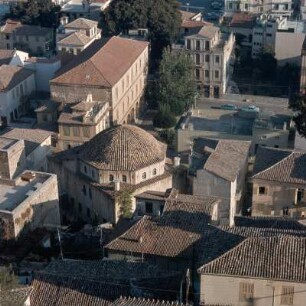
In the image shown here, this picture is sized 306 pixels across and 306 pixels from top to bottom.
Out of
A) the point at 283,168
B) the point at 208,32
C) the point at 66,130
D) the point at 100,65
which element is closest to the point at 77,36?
the point at 208,32

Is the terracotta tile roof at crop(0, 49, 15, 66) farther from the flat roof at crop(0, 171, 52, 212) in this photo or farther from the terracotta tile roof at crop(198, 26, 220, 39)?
the flat roof at crop(0, 171, 52, 212)

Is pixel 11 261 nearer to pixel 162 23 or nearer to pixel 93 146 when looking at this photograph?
pixel 93 146

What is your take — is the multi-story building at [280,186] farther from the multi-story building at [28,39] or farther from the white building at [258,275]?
the multi-story building at [28,39]

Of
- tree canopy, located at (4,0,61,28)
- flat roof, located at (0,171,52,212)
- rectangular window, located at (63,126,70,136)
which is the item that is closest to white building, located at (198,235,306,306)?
flat roof, located at (0,171,52,212)

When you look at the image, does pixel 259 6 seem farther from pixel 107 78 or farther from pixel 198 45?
pixel 107 78

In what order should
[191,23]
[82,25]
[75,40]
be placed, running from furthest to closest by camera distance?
[191,23] → [82,25] → [75,40]

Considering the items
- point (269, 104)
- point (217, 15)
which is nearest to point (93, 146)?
point (269, 104)
